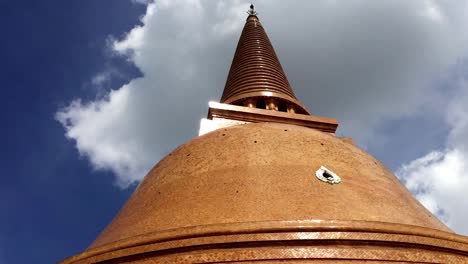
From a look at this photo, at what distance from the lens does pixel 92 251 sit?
17.9 ft

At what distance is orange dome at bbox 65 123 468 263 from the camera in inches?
201

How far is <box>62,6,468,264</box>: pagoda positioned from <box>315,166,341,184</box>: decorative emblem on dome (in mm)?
23

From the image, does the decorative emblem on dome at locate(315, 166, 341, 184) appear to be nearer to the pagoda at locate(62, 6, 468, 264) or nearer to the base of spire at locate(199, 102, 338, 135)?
the pagoda at locate(62, 6, 468, 264)

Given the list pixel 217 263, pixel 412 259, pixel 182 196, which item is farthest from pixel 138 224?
pixel 412 259

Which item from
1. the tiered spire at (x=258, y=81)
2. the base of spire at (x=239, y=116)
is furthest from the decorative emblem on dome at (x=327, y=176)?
the tiered spire at (x=258, y=81)

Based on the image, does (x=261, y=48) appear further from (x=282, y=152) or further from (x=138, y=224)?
(x=138, y=224)

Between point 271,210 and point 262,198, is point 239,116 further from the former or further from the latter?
point 271,210

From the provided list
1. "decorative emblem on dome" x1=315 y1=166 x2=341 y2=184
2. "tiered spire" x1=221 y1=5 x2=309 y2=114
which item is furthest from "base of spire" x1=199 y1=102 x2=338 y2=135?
"decorative emblem on dome" x1=315 y1=166 x2=341 y2=184

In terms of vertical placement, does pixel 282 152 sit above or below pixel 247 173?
above

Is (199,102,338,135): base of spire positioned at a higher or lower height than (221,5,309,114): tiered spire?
lower

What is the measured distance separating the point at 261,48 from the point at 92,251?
12135 millimetres

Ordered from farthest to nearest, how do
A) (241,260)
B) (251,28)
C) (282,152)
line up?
(251,28)
(282,152)
(241,260)

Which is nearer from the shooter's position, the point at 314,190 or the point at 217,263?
the point at 217,263

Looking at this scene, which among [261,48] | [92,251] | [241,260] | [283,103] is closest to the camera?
[241,260]
